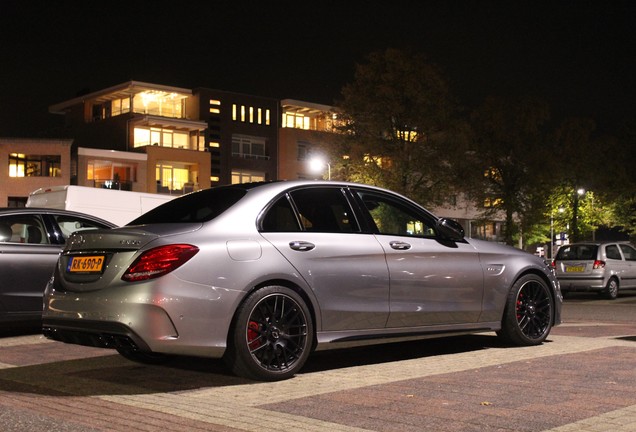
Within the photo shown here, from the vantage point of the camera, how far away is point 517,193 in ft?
167

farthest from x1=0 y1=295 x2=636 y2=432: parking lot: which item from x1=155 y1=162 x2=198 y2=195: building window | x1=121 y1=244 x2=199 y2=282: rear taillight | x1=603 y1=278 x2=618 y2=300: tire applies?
x1=155 y1=162 x2=198 y2=195: building window

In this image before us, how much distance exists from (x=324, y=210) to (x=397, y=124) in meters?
34.2

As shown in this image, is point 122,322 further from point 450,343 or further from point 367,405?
point 450,343

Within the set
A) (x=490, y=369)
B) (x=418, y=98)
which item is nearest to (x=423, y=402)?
(x=490, y=369)

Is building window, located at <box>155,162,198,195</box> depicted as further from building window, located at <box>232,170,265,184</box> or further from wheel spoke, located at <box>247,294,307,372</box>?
wheel spoke, located at <box>247,294,307,372</box>

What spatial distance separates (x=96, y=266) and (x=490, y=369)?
3.25m

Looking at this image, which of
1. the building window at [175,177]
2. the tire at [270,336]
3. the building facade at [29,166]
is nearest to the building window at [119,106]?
the building window at [175,177]

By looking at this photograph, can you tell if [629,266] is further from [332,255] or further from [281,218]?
[281,218]

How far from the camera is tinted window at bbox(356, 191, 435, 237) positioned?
7734 mm

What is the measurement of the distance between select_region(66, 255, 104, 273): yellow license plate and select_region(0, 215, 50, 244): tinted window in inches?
156

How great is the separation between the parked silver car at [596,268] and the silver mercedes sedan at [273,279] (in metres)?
16.3

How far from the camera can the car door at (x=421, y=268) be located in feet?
24.6

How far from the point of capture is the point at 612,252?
24.6 meters

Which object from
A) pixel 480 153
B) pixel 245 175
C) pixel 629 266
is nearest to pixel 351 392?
pixel 629 266
